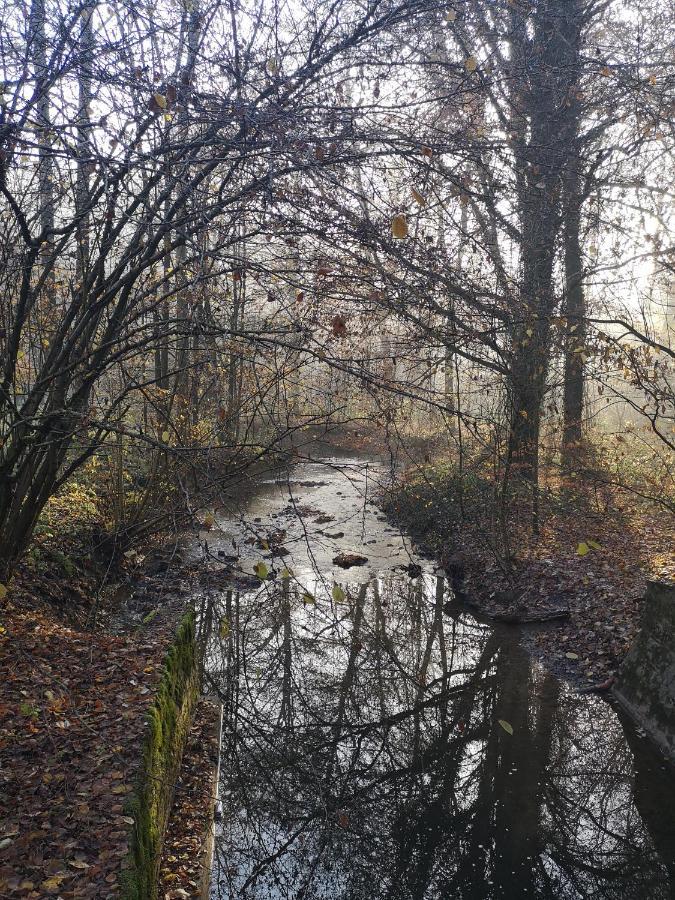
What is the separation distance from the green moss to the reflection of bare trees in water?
1.86ft

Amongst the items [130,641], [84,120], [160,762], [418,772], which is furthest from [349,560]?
[84,120]

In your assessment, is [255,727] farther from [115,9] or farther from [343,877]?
[115,9]

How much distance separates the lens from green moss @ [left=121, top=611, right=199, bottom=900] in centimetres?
279

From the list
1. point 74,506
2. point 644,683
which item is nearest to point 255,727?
point 644,683

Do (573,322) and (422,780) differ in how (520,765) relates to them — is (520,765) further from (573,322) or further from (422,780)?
(573,322)

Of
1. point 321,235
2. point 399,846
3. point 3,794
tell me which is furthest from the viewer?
point 399,846

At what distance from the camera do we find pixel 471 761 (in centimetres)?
520

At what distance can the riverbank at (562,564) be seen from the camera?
6.77 meters

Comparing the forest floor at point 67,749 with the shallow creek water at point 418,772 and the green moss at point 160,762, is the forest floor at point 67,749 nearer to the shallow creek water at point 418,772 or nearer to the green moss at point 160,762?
the green moss at point 160,762

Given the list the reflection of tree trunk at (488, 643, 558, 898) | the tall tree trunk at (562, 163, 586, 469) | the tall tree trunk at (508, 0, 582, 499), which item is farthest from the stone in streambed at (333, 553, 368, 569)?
the tall tree trunk at (562, 163, 586, 469)

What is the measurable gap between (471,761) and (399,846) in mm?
1147

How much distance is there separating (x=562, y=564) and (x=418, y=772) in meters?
4.17

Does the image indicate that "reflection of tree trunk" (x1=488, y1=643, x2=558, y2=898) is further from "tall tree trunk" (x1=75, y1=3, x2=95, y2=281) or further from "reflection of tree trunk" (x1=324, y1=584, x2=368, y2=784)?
"tall tree trunk" (x1=75, y1=3, x2=95, y2=281)

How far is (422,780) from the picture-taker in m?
4.95
